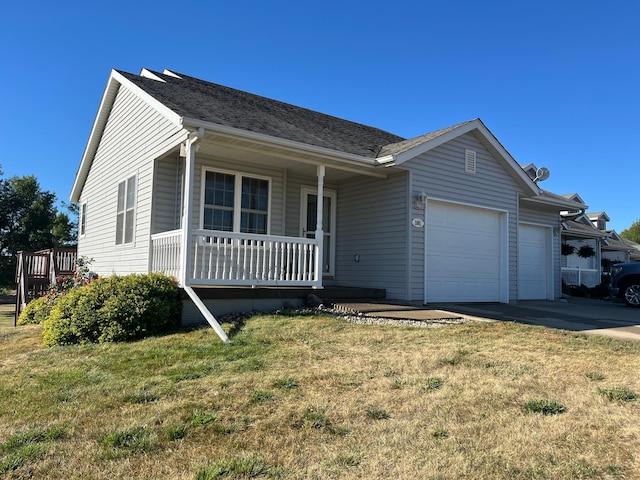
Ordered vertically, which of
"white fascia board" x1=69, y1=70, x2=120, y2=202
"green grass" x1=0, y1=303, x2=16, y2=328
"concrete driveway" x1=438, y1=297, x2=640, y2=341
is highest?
"white fascia board" x1=69, y1=70, x2=120, y2=202

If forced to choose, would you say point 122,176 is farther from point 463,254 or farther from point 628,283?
point 628,283

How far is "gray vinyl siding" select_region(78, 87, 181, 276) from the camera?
943cm

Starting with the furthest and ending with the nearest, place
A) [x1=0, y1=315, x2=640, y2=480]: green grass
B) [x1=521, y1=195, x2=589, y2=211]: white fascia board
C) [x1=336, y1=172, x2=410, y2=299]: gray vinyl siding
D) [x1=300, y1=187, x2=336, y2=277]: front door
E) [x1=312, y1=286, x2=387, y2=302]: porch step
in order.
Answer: [x1=521, y1=195, x2=589, y2=211]: white fascia board < [x1=300, y1=187, x2=336, y2=277]: front door < [x1=336, y1=172, x2=410, y2=299]: gray vinyl siding < [x1=312, y1=286, x2=387, y2=302]: porch step < [x1=0, y1=315, x2=640, y2=480]: green grass

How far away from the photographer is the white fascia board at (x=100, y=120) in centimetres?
1033

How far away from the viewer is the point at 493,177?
11.3m

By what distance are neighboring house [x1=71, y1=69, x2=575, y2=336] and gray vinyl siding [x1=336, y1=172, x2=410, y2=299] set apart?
3cm

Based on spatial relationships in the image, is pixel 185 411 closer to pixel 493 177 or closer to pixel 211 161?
pixel 211 161

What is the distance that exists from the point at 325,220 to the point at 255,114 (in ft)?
9.89

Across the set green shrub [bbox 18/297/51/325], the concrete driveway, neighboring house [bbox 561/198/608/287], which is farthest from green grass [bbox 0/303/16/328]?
neighboring house [bbox 561/198/608/287]

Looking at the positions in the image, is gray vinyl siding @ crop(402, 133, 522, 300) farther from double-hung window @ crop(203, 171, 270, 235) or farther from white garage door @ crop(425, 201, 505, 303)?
double-hung window @ crop(203, 171, 270, 235)

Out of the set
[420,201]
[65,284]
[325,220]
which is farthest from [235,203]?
[65,284]

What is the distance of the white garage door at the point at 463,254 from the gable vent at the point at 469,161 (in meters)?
0.90

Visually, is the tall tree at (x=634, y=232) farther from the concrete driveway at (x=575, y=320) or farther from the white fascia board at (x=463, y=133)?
the concrete driveway at (x=575, y=320)

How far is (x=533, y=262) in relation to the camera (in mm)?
13930
